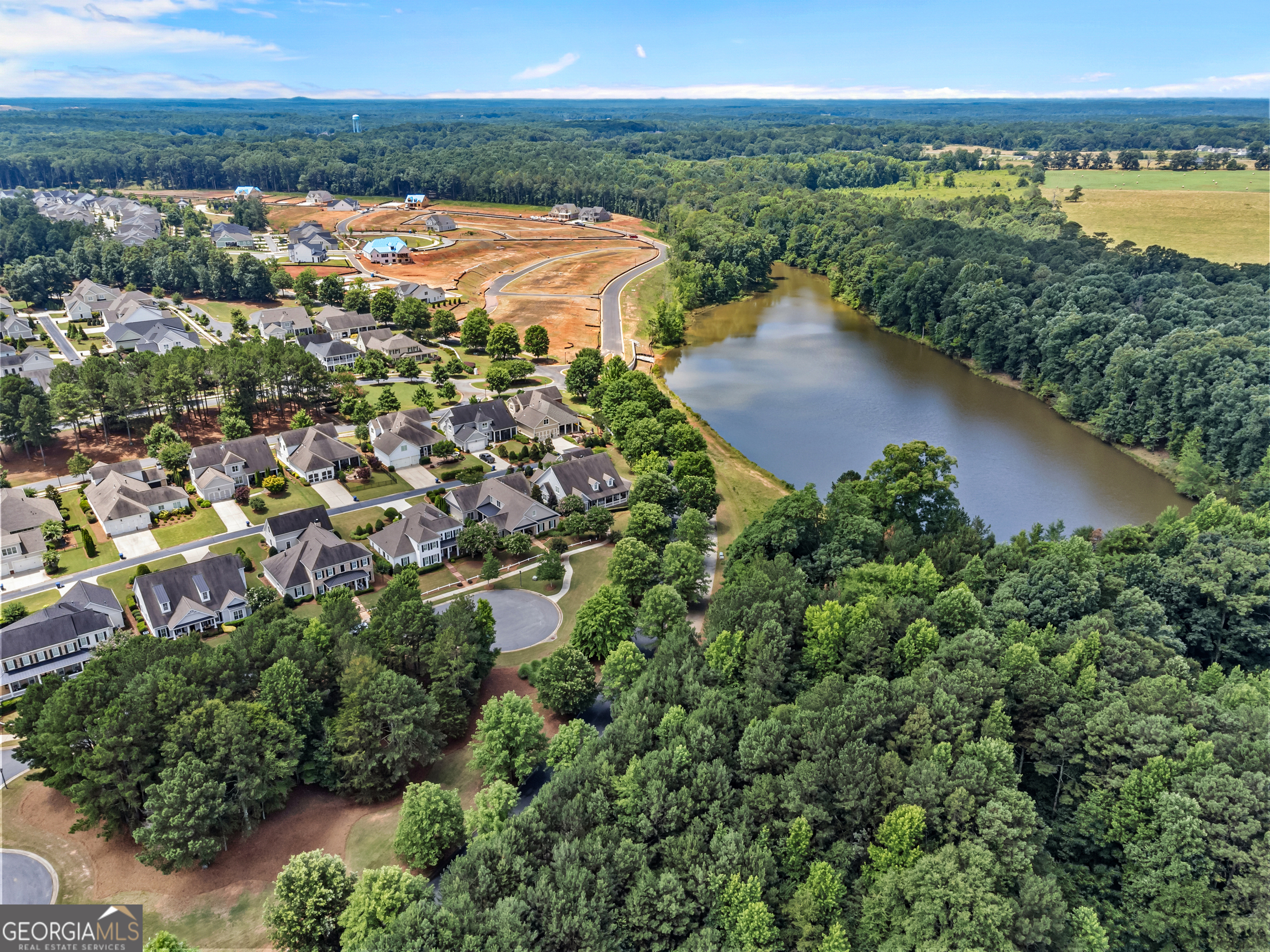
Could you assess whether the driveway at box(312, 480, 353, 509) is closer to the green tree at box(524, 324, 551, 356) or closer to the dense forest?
the dense forest

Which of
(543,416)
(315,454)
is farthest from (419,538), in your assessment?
(543,416)

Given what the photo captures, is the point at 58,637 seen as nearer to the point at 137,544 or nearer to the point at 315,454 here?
the point at 137,544

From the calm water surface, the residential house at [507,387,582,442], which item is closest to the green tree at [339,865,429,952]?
the calm water surface

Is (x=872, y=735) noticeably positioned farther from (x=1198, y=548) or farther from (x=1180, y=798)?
(x=1198, y=548)

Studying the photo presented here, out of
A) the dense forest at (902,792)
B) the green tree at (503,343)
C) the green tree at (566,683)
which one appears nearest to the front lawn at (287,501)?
the green tree at (566,683)

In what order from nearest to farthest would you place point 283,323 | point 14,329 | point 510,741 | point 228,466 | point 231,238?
point 510,741, point 228,466, point 14,329, point 283,323, point 231,238

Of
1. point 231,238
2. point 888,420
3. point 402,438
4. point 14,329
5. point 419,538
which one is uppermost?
point 231,238
